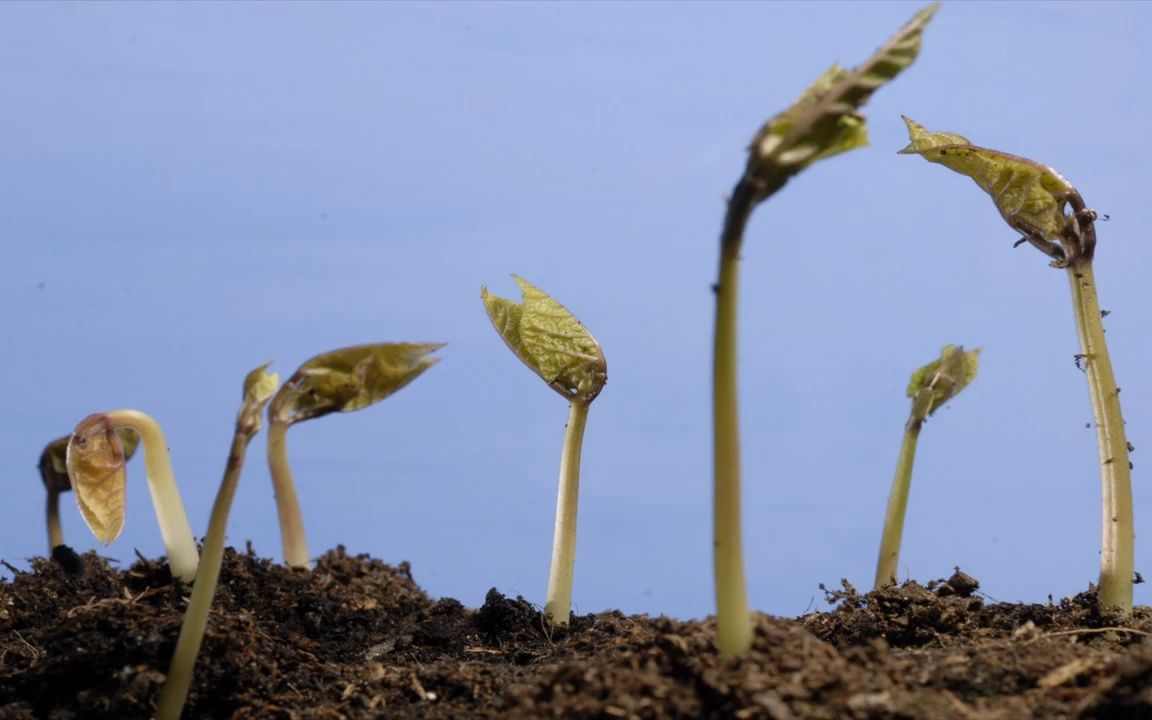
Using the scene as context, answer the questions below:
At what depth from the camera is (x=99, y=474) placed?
2.42 metres

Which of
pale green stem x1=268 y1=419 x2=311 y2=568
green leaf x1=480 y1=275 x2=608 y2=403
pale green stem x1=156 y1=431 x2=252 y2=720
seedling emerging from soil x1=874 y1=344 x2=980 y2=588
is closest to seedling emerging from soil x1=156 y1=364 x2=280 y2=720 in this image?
pale green stem x1=156 y1=431 x2=252 y2=720

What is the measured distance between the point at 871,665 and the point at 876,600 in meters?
0.78

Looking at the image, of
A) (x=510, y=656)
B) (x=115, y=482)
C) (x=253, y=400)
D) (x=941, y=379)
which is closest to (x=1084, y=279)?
(x=941, y=379)

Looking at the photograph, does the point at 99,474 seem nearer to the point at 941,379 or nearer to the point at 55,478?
the point at 55,478

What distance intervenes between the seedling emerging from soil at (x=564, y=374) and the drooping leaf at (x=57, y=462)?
118cm

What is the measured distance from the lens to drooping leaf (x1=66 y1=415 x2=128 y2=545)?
7.79ft

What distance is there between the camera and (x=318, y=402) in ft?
6.28

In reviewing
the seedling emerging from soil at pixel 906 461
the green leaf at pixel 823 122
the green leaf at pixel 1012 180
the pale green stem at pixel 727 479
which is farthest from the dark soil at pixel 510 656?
the green leaf at pixel 1012 180

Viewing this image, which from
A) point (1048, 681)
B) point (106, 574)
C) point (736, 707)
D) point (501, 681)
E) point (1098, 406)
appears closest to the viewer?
point (736, 707)

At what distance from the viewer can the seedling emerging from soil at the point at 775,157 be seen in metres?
1.38

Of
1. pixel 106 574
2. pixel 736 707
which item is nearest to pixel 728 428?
pixel 736 707

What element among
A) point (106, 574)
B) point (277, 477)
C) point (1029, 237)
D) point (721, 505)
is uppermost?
point (1029, 237)

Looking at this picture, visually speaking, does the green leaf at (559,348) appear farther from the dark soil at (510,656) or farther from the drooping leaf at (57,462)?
the drooping leaf at (57,462)

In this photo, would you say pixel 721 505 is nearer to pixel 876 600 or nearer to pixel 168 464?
pixel 876 600
